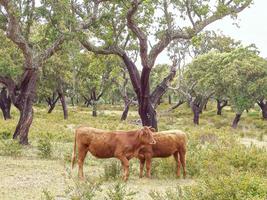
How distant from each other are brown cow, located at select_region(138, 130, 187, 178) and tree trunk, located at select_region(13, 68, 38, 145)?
821 centimetres

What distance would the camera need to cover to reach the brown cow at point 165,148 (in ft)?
46.8

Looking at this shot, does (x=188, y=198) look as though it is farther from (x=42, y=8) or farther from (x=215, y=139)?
(x=215, y=139)

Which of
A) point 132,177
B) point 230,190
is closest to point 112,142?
point 132,177

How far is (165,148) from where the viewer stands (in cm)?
1455

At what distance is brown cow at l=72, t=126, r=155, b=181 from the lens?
13602 mm

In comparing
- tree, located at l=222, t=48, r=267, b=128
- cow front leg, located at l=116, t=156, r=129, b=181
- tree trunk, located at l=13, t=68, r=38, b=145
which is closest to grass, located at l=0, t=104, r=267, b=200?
cow front leg, located at l=116, t=156, r=129, b=181

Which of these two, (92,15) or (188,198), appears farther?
(92,15)

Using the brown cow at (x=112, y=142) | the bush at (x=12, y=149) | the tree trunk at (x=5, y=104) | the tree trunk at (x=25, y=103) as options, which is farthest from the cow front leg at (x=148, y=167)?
the tree trunk at (x=5, y=104)

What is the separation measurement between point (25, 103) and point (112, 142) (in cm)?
877

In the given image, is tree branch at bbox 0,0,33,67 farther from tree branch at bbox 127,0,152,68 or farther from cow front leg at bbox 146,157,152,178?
cow front leg at bbox 146,157,152,178

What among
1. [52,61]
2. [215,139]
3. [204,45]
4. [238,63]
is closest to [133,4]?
[215,139]

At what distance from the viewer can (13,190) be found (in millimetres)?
11680

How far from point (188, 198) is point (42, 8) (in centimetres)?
1413

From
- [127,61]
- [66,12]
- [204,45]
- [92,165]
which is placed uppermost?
[204,45]
